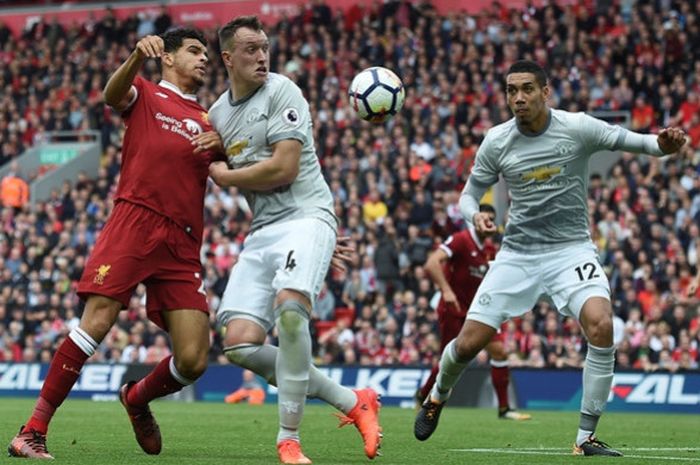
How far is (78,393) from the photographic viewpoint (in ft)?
80.5

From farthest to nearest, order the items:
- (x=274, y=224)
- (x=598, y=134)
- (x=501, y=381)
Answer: (x=501, y=381), (x=598, y=134), (x=274, y=224)

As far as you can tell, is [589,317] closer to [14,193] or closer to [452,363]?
[452,363]

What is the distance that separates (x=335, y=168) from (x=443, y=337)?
436 inches

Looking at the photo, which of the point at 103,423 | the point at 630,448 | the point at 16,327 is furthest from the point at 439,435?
the point at 16,327

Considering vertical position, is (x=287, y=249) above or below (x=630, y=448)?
above

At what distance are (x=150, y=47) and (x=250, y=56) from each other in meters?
0.62

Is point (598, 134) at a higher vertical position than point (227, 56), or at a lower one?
lower

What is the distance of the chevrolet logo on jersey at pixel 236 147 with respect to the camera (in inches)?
360

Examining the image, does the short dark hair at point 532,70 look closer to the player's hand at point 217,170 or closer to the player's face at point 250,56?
the player's face at point 250,56

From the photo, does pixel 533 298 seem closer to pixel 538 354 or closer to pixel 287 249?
pixel 287 249

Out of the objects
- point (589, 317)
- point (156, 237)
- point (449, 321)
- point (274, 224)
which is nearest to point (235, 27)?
point (274, 224)

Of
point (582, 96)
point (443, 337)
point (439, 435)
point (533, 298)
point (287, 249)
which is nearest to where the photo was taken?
point (287, 249)

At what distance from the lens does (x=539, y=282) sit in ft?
35.0

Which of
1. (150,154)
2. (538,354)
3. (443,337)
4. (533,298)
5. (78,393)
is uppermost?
(150,154)
